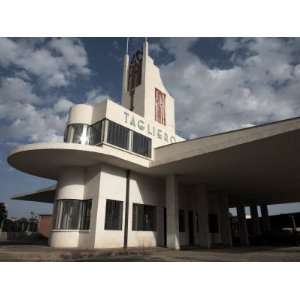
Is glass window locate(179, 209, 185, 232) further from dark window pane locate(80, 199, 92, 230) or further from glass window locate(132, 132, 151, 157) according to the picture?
dark window pane locate(80, 199, 92, 230)

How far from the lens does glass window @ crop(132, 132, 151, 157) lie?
19328 mm

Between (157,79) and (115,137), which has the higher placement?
(157,79)

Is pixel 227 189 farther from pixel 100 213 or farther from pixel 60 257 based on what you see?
pixel 60 257

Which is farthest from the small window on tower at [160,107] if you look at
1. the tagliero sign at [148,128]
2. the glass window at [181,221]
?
the glass window at [181,221]

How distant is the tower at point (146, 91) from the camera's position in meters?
22.8

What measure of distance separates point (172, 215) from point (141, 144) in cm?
569

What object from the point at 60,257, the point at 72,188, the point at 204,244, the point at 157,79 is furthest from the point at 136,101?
the point at 60,257

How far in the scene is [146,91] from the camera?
22.9 meters

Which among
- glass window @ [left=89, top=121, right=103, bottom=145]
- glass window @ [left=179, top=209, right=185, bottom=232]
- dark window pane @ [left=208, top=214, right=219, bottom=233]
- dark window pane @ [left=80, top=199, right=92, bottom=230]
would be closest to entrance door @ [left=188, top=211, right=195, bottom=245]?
glass window @ [left=179, top=209, right=185, bottom=232]

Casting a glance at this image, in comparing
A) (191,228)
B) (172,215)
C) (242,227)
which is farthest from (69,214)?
(242,227)

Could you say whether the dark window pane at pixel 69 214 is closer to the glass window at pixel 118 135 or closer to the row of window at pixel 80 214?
the row of window at pixel 80 214

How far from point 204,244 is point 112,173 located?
32.8 ft

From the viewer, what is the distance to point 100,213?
16453 mm

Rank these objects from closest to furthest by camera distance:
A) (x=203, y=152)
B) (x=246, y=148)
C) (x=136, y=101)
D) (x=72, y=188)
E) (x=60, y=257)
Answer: (x=60, y=257), (x=246, y=148), (x=203, y=152), (x=72, y=188), (x=136, y=101)
